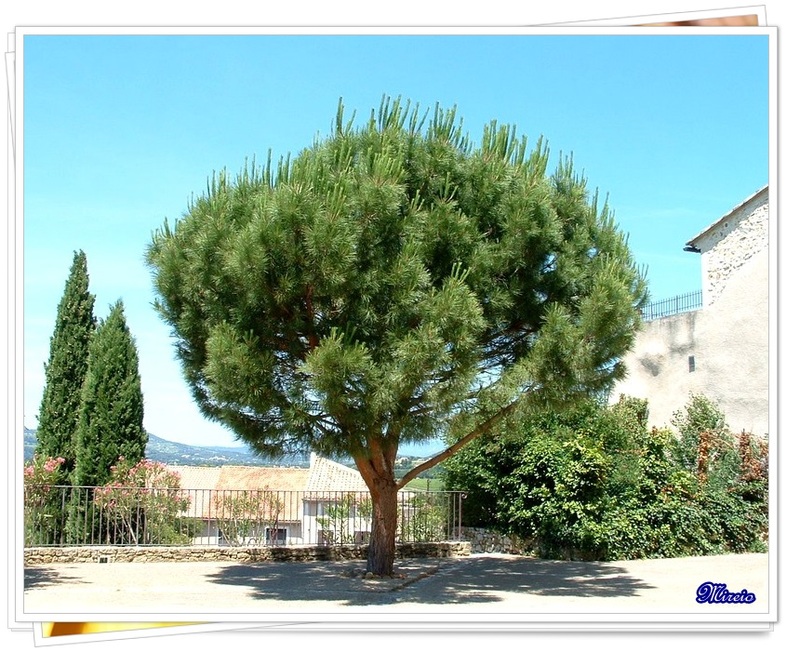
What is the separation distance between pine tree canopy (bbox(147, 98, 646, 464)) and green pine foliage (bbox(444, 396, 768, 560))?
12.7ft

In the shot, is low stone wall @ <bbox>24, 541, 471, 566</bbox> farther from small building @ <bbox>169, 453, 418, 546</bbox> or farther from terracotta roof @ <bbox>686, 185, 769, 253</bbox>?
terracotta roof @ <bbox>686, 185, 769, 253</bbox>

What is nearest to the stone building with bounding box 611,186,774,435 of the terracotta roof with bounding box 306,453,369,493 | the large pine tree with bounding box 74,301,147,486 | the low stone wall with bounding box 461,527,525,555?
the low stone wall with bounding box 461,527,525,555

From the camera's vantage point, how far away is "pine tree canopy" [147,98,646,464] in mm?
8289

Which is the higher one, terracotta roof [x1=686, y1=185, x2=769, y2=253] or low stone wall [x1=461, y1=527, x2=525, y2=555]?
terracotta roof [x1=686, y1=185, x2=769, y2=253]

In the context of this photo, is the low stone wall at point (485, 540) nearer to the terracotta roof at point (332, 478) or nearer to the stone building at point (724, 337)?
the stone building at point (724, 337)

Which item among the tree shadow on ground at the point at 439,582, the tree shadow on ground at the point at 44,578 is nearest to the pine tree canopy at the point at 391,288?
the tree shadow on ground at the point at 439,582

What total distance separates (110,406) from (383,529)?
689 cm

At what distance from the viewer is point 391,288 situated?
8.55m

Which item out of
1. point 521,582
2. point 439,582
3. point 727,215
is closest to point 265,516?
point 439,582

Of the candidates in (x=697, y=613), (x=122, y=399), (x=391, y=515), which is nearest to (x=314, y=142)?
(x=391, y=515)

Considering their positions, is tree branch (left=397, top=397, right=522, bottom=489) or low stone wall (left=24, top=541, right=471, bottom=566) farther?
low stone wall (left=24, top=541, right=471, bottom=566)

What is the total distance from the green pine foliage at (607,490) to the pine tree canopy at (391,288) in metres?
3.88

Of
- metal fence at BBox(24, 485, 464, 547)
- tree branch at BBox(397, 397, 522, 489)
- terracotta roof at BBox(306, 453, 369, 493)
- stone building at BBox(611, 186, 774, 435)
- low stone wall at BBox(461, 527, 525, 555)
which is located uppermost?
stone building at BBox(611, 186, 774, 435)
